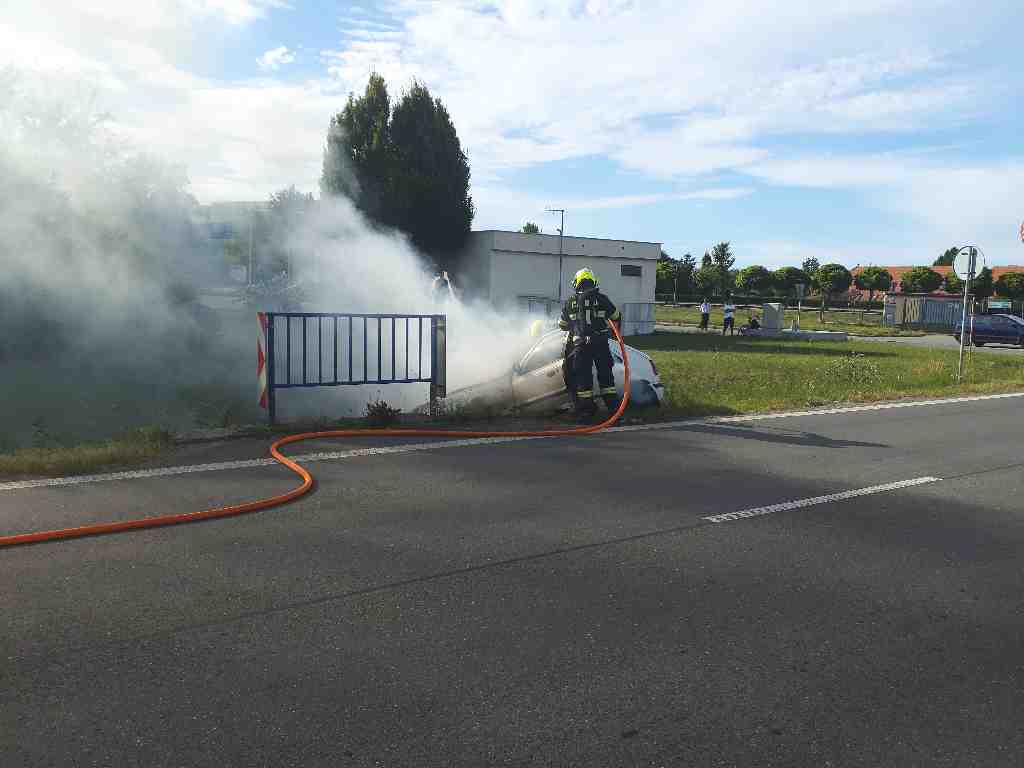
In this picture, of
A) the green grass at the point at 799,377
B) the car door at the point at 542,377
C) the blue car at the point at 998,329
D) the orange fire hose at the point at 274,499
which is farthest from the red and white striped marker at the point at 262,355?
the blue car at the point at 998,329

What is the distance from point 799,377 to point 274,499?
13509mm

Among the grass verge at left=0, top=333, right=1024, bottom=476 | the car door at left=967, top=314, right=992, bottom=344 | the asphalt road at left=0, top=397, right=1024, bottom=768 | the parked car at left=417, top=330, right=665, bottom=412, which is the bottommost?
the asphalt road at left=0, top=397, right=1024, bottom=768

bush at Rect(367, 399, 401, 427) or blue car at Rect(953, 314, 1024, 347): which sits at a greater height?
blue car at Rect(953, 314, 1024, 347)

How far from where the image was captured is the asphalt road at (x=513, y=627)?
2.92 metres

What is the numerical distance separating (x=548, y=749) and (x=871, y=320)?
55.5 meters

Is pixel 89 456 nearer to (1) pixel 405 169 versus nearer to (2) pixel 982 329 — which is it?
(1) pixel 405 169

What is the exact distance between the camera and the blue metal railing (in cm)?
959

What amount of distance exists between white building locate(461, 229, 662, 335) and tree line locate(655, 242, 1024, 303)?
20.0 metres

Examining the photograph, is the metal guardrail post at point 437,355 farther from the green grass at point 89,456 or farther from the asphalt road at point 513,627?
the asphalt road at point 513,627

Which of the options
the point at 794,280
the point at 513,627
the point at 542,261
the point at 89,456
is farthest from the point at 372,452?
the point at 794,280

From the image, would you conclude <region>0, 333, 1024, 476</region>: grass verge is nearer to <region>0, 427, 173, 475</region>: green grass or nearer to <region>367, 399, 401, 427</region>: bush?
<region>0, 427, 173, 475</region>: green grass

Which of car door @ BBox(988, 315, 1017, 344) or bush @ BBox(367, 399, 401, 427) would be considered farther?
car door @ BBox(988, 315, 1017, 344)

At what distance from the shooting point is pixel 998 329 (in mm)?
34938

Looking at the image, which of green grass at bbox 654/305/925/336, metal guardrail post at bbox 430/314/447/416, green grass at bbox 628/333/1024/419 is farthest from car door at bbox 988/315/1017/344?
metal guardrail post at bbox 430/314/447/416
